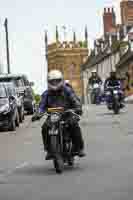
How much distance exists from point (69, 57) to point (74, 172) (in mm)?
159808

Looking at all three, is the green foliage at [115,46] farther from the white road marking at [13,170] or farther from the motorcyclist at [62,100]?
the motorcyclist at [62,100]

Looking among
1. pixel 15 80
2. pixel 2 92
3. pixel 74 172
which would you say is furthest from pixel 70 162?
pixel 15 80

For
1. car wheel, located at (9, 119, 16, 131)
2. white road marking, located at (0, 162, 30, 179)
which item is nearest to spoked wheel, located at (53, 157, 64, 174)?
white road marking, located at (0, 162, 30, 179)

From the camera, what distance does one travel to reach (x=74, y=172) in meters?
13.2

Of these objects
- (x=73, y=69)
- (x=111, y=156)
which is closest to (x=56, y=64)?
(x=73, y=69)

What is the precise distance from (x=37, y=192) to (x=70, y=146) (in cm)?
309

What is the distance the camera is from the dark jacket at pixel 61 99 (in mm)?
13617

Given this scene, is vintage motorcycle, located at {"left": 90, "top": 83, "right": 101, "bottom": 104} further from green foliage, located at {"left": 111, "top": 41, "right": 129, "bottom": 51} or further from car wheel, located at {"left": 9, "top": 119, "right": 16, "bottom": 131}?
green foliage, located at {"left": 111, "top": 41, "right": 129, "bottom": 51}

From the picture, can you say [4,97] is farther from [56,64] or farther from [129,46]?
[56,64]

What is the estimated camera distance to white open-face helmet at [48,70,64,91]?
1345 cm

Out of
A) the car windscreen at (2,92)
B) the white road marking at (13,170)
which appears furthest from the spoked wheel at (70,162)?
A: the car windscreen at (2,92)

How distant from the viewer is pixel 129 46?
87.6m

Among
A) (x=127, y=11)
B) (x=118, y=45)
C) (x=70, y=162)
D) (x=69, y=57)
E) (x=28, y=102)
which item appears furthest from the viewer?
(x=69, y=57)

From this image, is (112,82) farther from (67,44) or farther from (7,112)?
(67,44)
